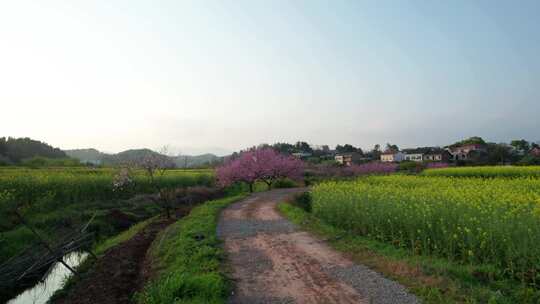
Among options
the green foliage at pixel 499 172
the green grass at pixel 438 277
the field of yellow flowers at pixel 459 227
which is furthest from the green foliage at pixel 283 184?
the green grass at pixel 438 277

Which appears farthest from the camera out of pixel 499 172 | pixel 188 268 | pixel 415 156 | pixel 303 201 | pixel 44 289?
pixel 415 156

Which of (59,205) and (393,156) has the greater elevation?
(393,156)

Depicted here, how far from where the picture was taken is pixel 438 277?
6.84 meters

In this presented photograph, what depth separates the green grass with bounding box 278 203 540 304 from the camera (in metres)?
6.00

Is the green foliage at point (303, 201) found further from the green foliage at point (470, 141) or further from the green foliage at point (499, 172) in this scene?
the green foliage at point (470, 141)

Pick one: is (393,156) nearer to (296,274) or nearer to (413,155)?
(413,155)

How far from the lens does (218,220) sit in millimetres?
16156

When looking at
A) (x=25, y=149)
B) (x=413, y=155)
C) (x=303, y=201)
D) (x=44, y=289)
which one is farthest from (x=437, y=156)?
(x=25, y=149)

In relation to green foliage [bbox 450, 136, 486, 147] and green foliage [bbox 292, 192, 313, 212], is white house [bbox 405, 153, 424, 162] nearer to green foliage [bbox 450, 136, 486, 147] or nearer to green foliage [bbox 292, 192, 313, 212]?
green foliage [bbox 450, 136, 486, 147]

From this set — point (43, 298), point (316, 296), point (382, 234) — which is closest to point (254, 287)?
point (316, 296)

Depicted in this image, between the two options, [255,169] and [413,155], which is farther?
[413,155]

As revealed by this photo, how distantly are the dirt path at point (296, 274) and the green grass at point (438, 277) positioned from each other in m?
0.35

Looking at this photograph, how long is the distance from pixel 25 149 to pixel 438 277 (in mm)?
100231

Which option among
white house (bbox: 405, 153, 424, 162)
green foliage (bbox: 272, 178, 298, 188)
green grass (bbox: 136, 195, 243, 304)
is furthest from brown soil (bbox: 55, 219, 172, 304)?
white house (bbox: 405, 153, 424, 162)
